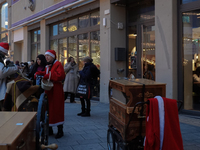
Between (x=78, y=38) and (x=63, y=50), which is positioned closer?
(x=78, y=38)

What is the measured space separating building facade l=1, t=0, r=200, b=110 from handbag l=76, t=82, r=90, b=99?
184 cm

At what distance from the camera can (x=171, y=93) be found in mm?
7340

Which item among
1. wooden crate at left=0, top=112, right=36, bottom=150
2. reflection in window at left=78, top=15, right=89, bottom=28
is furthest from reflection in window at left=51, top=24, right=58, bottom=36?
wooden crate at left=0, top=112, right=36, bottom=150

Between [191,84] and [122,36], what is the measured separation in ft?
11.6

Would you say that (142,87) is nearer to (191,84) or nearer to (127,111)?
(127,111)

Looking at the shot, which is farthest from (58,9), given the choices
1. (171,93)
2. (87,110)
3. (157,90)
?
(157,90)

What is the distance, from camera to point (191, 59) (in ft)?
24.0

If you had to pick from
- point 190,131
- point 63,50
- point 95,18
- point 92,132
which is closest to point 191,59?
point 190,131

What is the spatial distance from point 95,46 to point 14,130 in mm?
9301

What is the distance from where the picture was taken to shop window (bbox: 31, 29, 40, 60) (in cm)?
1644

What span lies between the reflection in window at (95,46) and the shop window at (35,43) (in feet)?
20.3

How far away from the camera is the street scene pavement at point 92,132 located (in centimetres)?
479

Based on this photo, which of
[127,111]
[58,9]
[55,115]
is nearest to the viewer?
[127,111]

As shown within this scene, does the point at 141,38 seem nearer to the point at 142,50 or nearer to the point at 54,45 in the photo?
the point at 142,50
